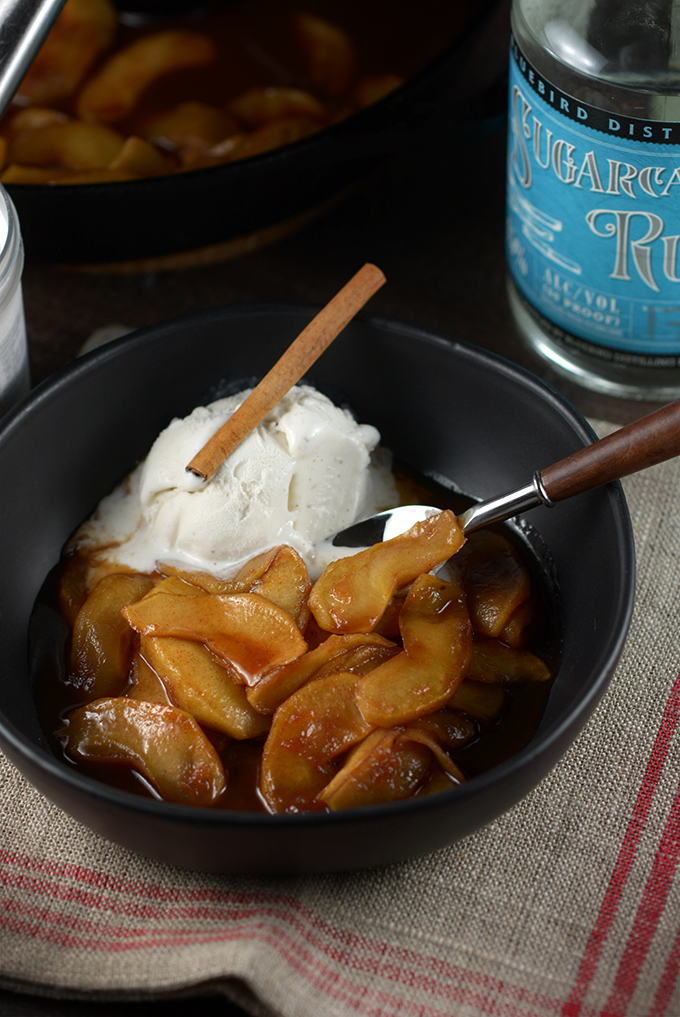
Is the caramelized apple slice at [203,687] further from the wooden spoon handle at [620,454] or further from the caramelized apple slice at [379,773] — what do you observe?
the wooden spoon handle at [620,454]

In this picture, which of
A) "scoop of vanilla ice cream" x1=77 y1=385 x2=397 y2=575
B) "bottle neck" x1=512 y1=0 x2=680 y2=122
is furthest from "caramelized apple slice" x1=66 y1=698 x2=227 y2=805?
"bottle neck" x1=512 y1=0 x2=680 y2=122

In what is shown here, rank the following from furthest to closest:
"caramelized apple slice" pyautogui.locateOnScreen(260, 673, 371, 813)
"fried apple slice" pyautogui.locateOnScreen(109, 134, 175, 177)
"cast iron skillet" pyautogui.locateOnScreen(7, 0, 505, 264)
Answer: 1. "fried apple slice" pyautogui.locateOnScreen(109, 134, 175, 177)
2. "cast iron skillet" pyautogui.locateOnScreen(7, 0, 505, 264)
3. "caramelized apple slice" pyautogui.locateOnScreen(260, 673, 371, 813)

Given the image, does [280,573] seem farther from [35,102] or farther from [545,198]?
[35,102]

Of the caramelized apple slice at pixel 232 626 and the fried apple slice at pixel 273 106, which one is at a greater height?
the fried apple slice at pixel 273 106

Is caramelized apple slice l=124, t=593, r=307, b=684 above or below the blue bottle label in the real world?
below

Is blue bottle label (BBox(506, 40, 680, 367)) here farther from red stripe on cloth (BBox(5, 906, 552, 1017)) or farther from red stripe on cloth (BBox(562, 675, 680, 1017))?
red stripe on cloth (BBox(5, 906, 552, 1017))

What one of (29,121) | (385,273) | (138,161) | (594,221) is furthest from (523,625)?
Answer: (29,121)

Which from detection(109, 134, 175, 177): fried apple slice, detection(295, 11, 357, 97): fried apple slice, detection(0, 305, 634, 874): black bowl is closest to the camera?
detection(0, 305, 634, 874): black bowl

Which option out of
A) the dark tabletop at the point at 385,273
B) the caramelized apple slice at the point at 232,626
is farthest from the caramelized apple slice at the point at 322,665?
the dark tabletop at the point at 385,273
